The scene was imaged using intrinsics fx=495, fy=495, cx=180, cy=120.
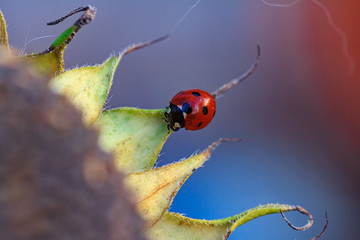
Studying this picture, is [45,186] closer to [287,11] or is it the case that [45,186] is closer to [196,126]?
[196,126]

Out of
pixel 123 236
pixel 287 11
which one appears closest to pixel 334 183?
pixel 287 11

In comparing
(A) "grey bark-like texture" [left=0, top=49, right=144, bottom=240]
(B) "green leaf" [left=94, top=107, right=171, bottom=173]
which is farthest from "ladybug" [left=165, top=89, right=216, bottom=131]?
(A) "grey bark-like texture" [left=0, top=49, right=144, bottom=240]

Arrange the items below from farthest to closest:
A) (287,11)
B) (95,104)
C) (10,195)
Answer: (287,11)
(95,104)
(10,195)

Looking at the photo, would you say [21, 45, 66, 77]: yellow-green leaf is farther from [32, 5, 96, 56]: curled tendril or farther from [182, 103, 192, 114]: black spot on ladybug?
[182, 103, 192, 114]: black spot on ladybug

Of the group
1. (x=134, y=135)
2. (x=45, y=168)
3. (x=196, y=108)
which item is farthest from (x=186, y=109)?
(x=45, y=168)

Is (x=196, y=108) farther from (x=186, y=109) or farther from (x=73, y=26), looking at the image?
(x=73, y=26)
